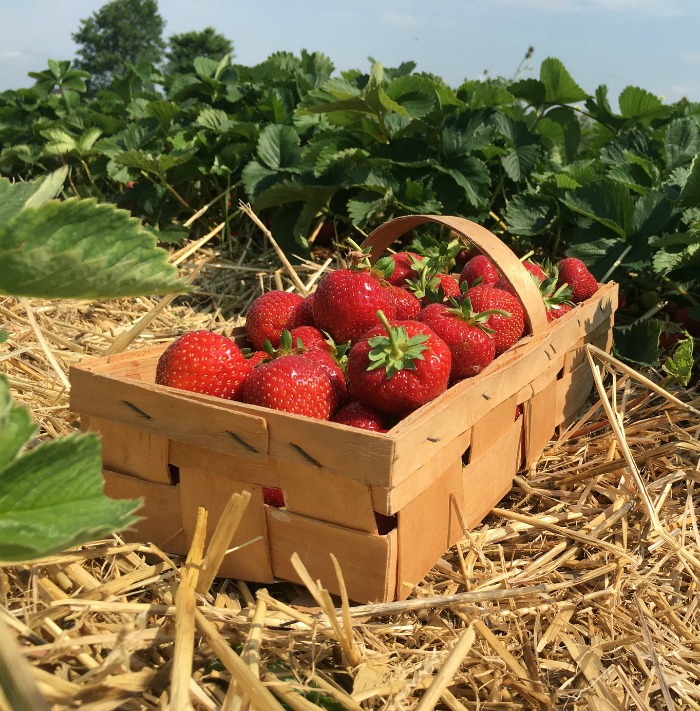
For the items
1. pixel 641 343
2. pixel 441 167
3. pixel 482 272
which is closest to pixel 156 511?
pixel 482 272

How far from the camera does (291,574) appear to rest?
1.28 m

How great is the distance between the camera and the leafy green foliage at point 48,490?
2.13ft

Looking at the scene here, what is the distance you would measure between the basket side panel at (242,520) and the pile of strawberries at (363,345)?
15 cm

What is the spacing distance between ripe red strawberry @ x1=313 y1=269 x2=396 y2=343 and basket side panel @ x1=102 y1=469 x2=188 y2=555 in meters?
0.49

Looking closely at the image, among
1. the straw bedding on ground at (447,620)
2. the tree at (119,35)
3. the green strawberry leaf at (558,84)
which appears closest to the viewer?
the straw bedding on ground at (447,620)

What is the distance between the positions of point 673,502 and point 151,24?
2019 inches

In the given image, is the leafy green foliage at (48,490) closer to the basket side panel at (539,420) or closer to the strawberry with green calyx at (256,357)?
the strawberry with green calyx at (256,357)

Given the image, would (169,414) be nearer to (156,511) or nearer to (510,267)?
(156,511)

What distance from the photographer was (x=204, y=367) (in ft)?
4.51

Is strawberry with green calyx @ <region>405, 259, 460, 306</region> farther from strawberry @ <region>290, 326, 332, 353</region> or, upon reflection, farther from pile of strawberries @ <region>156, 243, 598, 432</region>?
strawberry @ <region>290, 326, 332, 353</region>

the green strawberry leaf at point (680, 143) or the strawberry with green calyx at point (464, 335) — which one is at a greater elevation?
the green strawberry leaf at point (680, 143)

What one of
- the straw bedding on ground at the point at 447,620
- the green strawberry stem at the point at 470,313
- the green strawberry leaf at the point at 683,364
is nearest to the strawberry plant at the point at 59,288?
the straw bedding on ground at the point at 447,620

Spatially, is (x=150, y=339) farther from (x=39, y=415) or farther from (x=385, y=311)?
(x=385, y=311)

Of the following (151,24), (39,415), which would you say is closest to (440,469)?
(39,415)
